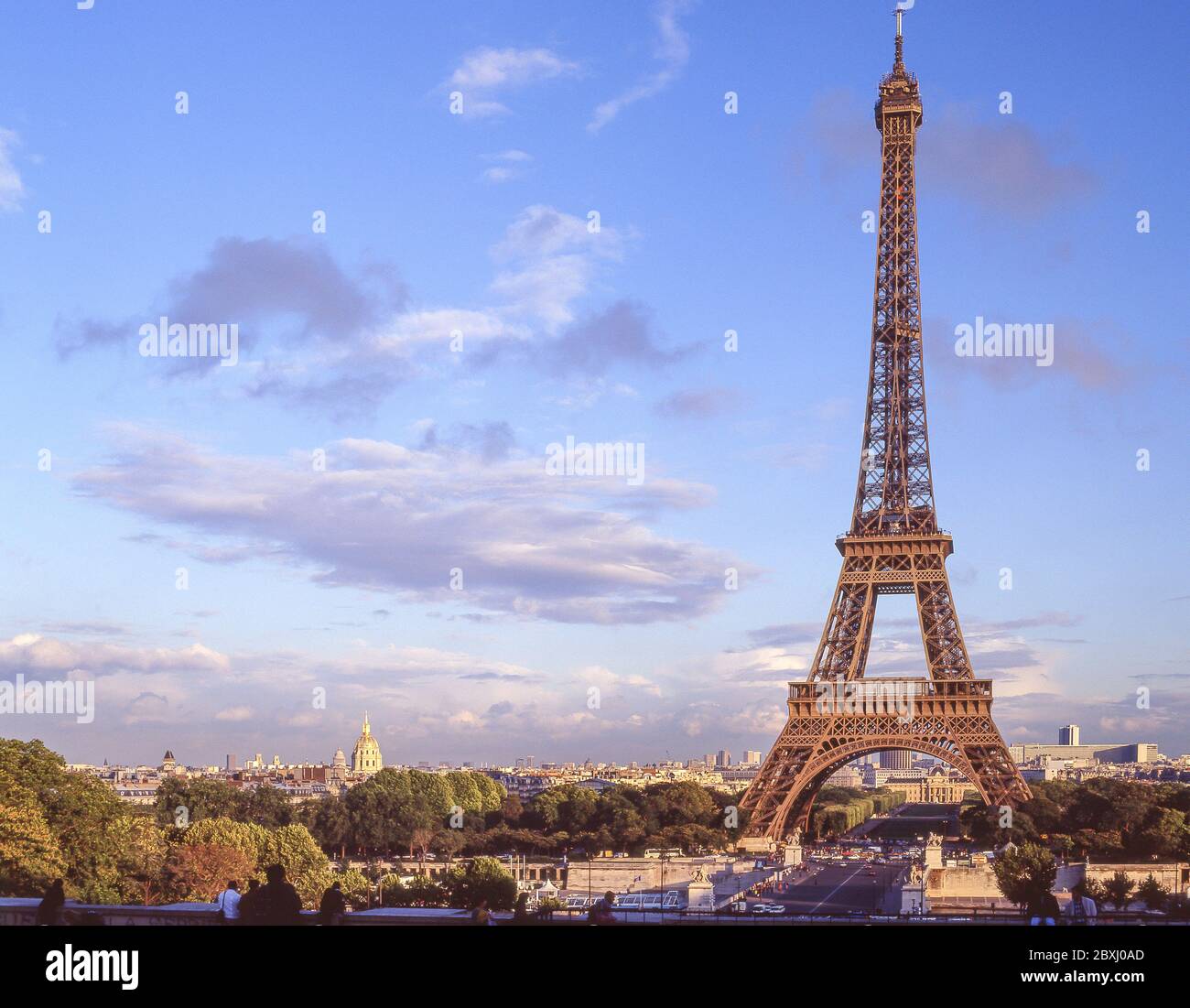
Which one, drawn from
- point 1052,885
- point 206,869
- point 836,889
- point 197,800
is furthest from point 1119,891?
point 197,800

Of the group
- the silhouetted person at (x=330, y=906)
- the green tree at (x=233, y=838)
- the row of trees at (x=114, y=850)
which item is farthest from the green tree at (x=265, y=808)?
the silhouetted person at (x=330, y=906)

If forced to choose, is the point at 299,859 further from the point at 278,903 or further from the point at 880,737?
the point at 278,903

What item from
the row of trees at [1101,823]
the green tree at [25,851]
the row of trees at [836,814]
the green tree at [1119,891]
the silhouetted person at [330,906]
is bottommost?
the row of trees at [836,814]

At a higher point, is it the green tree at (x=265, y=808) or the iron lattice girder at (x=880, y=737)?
the iron lattice girder at (x=880, y=737)

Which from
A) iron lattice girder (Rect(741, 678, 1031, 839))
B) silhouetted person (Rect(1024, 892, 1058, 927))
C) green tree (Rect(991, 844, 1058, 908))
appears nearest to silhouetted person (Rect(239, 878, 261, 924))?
silhouetted person (Rect(1024, 892, 1058, 927))

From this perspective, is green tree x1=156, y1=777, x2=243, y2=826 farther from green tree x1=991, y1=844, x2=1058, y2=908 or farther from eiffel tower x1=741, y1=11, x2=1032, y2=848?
green tree x1=991, y1=844, x2=1058, y2=908

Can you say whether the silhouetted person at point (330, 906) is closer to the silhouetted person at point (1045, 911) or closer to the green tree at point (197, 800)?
the silhouetted person at point (1045, 911)

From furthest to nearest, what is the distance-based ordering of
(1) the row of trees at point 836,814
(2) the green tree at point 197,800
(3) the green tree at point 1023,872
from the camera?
(1) the row of trees at point 836,814 → (2) the green tree at point 197,800 → (3) the green tree at point 1023,872
